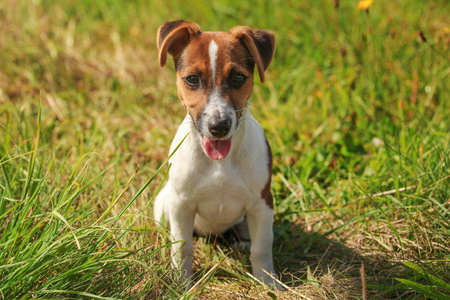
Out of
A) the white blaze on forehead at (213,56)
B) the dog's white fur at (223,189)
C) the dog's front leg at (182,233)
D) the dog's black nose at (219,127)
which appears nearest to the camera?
the dog's black nose at (219,127)

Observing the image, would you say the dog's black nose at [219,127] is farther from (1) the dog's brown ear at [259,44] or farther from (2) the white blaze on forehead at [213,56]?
(1) the dog's brown ear at [259,44]

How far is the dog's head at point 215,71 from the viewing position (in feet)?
10.0

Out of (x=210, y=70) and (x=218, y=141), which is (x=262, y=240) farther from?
(x=210, y=70)

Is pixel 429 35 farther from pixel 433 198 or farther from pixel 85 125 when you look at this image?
pixel 85 125

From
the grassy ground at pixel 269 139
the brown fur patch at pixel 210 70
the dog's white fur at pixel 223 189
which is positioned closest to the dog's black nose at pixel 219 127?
the brown fur patch at pixel 210 70

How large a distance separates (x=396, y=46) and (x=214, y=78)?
12.3ft

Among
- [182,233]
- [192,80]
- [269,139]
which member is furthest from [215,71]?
[269,139]

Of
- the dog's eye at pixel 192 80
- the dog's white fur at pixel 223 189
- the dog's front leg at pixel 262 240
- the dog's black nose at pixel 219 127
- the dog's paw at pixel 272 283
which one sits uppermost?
the dog's eye at pixel 192 80

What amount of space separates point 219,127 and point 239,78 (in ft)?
1.45

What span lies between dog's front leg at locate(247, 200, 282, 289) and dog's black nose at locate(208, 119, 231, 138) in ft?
2.40

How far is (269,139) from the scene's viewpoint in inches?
205

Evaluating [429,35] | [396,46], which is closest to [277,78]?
[396,46]

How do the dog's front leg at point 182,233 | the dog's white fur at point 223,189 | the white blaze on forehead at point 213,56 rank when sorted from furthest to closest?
the dog's front leg at point 182,233 < the dog's white fur at point 223,189 < the white blaze on forehead at point 213,56

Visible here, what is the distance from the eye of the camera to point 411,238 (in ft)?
11.9
